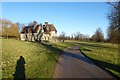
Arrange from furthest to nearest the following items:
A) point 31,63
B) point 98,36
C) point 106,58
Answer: point 98,36 < point 106,58 < point 31,63

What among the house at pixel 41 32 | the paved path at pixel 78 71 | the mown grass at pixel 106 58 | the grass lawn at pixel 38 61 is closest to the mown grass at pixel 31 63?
the grass lawn at pixel 38 61

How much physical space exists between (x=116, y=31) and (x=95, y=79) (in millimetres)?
31743

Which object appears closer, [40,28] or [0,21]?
[40,28]

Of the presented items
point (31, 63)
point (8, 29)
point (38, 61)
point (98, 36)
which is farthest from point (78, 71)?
point (98, 36)

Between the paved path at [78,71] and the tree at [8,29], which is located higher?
the tree at [8,29]

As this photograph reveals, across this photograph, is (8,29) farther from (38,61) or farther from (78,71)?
(78,71)

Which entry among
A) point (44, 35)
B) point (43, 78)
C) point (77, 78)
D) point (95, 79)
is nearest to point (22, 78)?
point (43, 78)

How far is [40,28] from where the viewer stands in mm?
97438

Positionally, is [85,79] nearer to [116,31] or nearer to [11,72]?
[11,72]

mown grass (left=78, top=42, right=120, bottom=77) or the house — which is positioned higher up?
the house

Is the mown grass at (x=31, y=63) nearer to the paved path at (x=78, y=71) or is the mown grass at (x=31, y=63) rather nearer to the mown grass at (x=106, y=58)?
the paved path at (x=78, y=71)

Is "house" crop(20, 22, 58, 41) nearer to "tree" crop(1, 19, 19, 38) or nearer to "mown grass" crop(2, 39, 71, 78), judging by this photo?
"tree" crop(1, 19, 19, 38)

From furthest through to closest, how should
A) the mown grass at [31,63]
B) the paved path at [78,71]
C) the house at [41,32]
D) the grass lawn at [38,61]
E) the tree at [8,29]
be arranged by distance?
the tree at [8,29] < the house at [41,32] < the grass lawn at [38,61] < the paved path at [78,71] < the mown grass at [31,63]

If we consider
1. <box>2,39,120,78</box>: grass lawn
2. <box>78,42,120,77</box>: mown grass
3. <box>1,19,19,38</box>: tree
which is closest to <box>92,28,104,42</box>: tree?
<box>1,19,19,38</box>: tree
